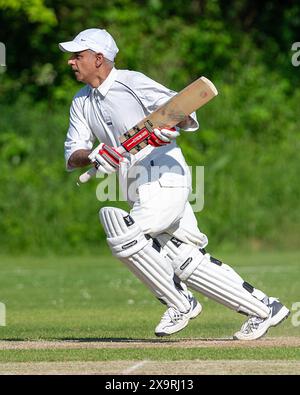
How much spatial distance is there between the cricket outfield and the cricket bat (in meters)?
1.31

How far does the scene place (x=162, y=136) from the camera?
814 centimetres

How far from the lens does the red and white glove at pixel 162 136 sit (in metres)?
8.12

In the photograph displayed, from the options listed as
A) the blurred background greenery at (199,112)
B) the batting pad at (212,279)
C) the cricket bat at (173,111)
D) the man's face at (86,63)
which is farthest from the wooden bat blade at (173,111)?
the blurred background greenery at (199,112)

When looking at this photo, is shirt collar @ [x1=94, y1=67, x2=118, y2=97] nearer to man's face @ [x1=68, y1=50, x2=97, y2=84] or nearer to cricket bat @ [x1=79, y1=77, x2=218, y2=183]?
man's face @ [x1=68, y1=50, x2=97, y2=84]

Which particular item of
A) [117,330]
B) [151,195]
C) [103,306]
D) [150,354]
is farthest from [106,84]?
[103,306]

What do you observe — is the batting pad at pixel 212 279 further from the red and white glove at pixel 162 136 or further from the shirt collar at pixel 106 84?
the shirt collar at pixel 106 84

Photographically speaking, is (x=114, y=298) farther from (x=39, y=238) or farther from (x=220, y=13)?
(x=220, y=13)

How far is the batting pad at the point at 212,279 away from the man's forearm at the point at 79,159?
2.57ft

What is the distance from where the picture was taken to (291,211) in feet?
74.9

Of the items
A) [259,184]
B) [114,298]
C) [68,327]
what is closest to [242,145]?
[259,184]

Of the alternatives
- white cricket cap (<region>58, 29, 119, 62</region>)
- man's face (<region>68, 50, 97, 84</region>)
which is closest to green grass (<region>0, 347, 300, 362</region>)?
man's face (<region>68, 50, 97, 84</region>)

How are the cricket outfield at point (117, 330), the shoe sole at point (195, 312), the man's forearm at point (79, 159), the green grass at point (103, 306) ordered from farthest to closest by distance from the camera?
the shoe sole at point (195, 312), the man's forearm at point (79, 159), the green grass at point (103, 306), the cricket outfield at point (117, 330)

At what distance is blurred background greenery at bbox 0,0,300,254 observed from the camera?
22484 millimetres
